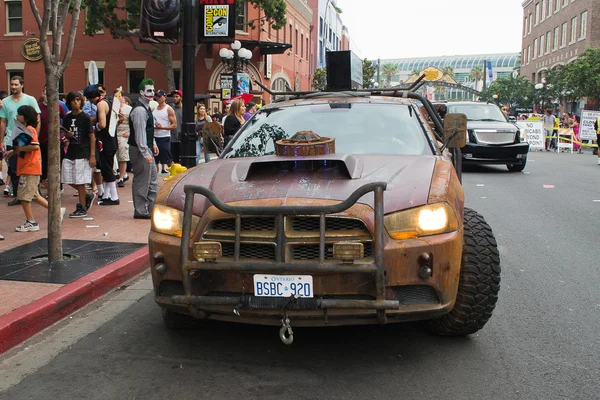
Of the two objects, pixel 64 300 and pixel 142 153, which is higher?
pixel 142 153

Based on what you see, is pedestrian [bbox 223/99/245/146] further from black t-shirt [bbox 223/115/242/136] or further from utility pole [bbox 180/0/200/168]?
utility pole [bbox 180/0/200/168]

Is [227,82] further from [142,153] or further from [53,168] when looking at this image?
[53,168]

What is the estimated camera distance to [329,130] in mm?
5098

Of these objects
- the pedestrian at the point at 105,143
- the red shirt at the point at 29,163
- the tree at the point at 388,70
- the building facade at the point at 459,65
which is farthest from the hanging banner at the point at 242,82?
the tree at the point at 388,70

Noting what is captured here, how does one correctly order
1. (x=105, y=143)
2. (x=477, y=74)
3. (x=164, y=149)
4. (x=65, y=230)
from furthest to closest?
(x=477, y=74) < (x=164, y=149) < (x=105, y=143) < (x=65, y=230)

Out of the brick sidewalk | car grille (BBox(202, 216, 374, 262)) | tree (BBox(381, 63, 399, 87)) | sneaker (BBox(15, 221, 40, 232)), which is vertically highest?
tree (BBox(381, 63, 399, 87))

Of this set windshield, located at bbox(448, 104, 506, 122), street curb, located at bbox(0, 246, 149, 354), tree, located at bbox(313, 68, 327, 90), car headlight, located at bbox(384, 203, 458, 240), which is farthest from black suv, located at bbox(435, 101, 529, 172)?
tree, located at bbox(313, 68, 327, 90)

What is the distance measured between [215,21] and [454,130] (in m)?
6.48

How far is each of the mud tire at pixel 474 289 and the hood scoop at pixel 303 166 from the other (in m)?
0.87

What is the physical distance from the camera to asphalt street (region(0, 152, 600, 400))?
3459mm

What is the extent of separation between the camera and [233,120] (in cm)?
1248

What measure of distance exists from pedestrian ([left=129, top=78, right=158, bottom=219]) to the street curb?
248 centimetres

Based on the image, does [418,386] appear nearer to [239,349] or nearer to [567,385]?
[567,385]

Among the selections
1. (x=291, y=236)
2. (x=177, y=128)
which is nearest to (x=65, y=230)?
(x=291, y=236)
